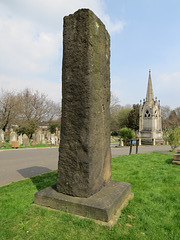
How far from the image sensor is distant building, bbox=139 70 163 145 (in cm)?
2284

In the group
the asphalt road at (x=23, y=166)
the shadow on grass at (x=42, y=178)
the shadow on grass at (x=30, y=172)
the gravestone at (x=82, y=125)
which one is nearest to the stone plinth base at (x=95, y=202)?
the gravestone at (x=82, y=125)

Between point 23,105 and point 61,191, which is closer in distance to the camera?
point 61,191

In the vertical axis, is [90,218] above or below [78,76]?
below

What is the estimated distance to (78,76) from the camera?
293cm

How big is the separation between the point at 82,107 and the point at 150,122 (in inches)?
865

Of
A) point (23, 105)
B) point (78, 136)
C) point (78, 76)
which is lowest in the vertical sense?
point (78, 136)

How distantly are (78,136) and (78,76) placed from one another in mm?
1037

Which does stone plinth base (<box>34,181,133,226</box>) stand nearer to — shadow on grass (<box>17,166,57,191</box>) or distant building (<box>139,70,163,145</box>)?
shadow on grass (<box>17,166,57,191</box>)

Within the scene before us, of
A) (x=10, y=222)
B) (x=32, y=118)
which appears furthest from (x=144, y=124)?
(x=10, y=222)

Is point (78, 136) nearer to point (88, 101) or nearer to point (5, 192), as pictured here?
point (88, 101)

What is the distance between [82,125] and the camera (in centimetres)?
285

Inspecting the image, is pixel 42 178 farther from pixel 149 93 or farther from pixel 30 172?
pixel 149 93

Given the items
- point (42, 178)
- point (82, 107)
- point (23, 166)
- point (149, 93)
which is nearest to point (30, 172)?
point (23, 166)

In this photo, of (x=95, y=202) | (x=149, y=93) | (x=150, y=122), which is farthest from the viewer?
(x=149, y=93)
